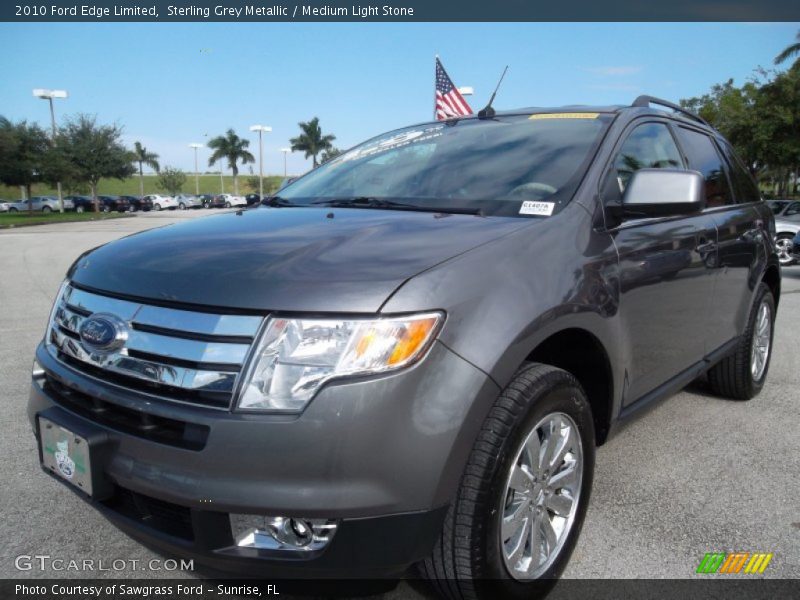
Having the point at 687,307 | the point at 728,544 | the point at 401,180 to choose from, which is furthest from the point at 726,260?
the point at 401,180

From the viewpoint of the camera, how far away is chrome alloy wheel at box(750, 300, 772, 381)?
420cm

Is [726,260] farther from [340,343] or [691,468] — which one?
[340,343]

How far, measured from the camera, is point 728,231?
11.5 feet

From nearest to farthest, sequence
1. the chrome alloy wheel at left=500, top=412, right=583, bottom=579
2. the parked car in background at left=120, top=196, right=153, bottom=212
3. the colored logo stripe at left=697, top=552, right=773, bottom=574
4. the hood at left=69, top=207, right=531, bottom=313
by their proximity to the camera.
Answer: the hood at left=69, top=207, right=531, bottom=313
the chrome alloy wheel at left=500, top=412, right=583, bottom=579
the colored logo stripe at left=697, top=552, right=773, bottom=574
the parked car in background at left=120, top=196, right=153, bottom=212

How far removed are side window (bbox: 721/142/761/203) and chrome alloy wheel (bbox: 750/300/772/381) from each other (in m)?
0.71

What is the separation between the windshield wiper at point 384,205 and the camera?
245 centimetres

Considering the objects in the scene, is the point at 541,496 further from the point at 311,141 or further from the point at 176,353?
the point at 311,141

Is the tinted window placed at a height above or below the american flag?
below

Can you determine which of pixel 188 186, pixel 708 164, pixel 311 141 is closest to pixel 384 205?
pixel 708 164

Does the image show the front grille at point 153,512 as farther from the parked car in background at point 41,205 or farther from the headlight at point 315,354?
the parked car in background at point 41,205

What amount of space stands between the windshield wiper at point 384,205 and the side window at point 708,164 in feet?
5.44

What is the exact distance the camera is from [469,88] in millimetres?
17781

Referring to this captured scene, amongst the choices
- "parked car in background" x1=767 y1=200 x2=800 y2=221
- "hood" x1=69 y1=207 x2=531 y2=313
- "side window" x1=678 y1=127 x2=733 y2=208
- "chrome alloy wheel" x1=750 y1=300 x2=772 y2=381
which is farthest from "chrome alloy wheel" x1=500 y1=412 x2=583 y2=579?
"parked car in background" x1=767 y1=200 x2=800 y2=221

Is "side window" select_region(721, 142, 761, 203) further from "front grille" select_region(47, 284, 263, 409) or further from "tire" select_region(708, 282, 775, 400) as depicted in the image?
"front grille" select_region(47, 284, 263, 409)
